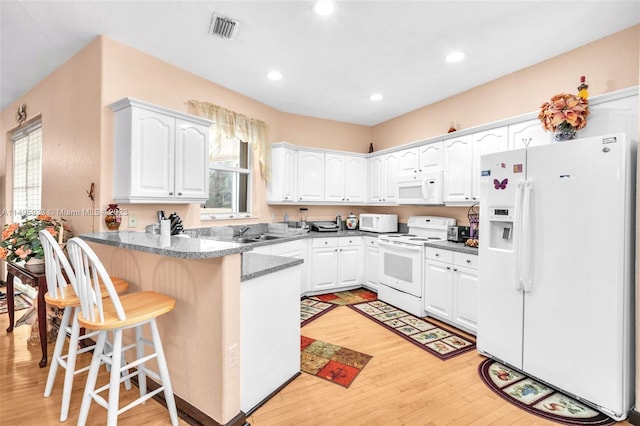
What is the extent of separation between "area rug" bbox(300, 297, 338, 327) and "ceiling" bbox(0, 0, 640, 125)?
2.73m

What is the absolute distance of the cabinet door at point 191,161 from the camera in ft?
9.57

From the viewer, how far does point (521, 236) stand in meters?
2.32

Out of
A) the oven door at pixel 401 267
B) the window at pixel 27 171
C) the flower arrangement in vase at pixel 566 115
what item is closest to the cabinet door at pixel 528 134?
the flower arrangement in vase at pixel 566 115

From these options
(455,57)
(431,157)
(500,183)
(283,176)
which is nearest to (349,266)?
(283,176)

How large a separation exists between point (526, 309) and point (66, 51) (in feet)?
15.3

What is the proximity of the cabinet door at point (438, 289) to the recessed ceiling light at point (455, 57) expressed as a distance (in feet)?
6.76

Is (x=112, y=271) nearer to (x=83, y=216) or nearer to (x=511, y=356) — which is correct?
(x=83, y=216)

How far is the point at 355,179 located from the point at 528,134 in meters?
2.51

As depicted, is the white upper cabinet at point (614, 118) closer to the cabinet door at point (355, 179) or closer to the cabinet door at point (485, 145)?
the cabinet door at point (485, 145)

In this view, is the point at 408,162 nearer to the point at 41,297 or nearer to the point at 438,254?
the point at 438,254

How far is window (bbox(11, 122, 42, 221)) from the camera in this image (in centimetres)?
406

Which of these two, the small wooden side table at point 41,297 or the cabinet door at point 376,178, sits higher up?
the cabinet door at point 376,178

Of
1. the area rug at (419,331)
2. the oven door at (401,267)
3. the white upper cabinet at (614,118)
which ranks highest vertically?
the white upper cabinet at (614,118)

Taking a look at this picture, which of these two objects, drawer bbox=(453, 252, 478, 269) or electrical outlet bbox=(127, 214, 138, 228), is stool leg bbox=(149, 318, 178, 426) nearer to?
electrical outlet bbox=(127, 214, 138, 228)
